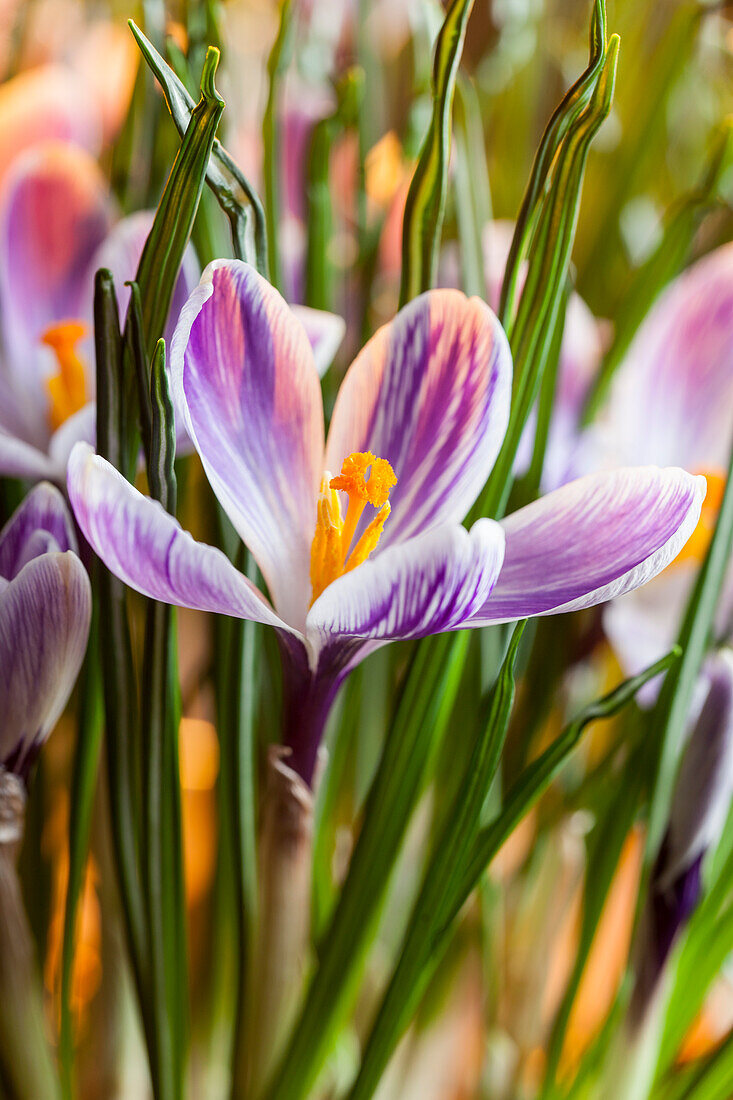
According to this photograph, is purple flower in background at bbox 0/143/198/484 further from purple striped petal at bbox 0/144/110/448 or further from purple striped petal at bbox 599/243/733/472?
purple striped petal at bbox 599/243/733/472

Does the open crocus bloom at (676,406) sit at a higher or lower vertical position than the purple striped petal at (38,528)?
higher

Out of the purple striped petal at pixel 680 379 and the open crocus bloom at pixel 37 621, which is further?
the purple striped petal at pixel 680 379

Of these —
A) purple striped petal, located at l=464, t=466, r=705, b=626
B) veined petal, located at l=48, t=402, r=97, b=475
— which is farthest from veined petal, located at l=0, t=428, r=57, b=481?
purple striped petal, located at l=464, t=466, r=705, b=626

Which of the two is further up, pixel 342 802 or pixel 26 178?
pixel 26 178

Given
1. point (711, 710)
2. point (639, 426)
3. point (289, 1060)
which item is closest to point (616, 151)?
point (639, 426)

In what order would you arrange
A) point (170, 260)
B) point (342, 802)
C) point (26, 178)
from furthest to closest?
point (342, 802)
point (26, 178)
point (170, 260)

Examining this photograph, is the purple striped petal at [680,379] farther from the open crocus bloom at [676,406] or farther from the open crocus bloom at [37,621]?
the open crocus bloom at [37,621]

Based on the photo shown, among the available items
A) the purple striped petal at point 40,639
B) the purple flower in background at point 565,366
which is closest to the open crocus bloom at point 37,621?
the purple striped petal at point 40,639

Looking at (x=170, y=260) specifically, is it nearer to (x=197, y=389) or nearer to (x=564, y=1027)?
(x=197, y=389)
